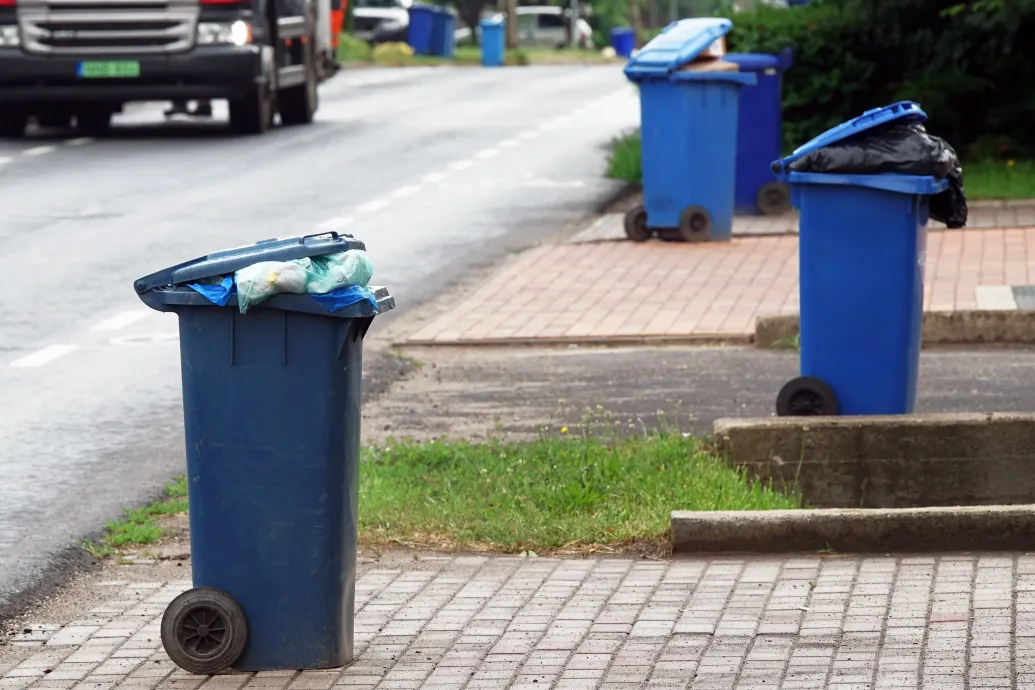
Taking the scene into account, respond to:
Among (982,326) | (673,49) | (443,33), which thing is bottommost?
(443,33)

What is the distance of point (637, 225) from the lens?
14.5 m

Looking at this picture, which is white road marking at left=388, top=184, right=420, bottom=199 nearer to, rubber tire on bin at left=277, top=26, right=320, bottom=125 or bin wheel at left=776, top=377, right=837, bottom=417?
rubber tire on bin at left=277, top=26, right=320, bottom=125

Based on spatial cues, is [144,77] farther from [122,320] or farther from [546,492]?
[546,492]

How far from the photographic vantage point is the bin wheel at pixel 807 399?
816 centimetres

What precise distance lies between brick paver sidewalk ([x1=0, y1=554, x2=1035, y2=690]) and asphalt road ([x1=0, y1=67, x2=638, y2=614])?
99 centimetres

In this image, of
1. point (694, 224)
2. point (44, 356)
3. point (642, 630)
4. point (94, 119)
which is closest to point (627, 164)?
point (694, 224)

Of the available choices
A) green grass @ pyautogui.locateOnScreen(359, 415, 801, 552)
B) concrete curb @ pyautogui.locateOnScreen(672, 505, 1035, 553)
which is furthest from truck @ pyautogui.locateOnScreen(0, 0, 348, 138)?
concrete curb @ pyautogui.locateOnScreen(672, 505, 1035, 553)

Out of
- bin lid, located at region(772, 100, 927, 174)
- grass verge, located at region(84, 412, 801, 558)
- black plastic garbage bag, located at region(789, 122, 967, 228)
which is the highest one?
bin lid, located at region(772, 100, 927, 174)

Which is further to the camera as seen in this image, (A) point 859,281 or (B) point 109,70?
(B) point 109,70

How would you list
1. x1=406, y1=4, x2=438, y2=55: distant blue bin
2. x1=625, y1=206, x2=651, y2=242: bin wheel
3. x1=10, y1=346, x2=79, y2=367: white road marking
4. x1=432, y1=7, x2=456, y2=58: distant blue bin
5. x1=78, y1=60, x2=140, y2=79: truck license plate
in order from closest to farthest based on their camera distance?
x1=10, y1=346, x2=79, y2=367: white road marking, x1=625, y1=206, x2=651, y2=242: bin wheel, x1=78, y1=60, x2=140, y2=79: truck license plate, x1=406, y1=4, x2=438, y2=55: distant blue bin, x1=432, y1=7, x2=456, y2=58: distant blue bin

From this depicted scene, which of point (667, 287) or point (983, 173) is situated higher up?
point (667, 287)

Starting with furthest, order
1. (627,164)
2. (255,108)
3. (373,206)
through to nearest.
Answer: (255,108) < (627,164) < (373,206)

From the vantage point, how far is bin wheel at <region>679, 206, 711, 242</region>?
47.2 ft

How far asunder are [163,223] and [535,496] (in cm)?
906
